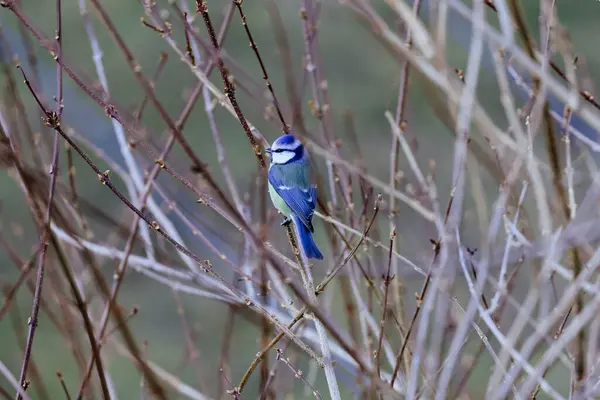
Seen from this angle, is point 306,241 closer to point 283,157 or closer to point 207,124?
point 283,157

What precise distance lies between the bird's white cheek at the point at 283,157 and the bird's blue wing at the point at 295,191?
0.18 feet

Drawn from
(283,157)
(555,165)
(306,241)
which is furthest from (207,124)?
(555,165)

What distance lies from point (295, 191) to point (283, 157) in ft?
0.49

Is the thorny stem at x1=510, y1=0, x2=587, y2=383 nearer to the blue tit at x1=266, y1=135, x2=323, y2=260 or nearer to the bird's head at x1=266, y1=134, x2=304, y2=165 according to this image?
the blue tit at x1=266, y1=135, x2=323, y2=260

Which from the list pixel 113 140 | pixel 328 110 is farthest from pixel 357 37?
pixel 328 110

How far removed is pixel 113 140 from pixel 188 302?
162 cm

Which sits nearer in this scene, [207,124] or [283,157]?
[283,157]

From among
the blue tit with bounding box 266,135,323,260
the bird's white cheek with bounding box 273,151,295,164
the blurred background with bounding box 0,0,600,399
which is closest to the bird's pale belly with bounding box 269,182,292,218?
the blue tit with bounding box 266,135,323,260

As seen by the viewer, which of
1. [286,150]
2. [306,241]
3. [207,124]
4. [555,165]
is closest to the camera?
[555,165]

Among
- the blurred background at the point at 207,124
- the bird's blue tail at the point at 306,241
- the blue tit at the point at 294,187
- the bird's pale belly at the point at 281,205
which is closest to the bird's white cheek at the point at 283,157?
the blue tit at the point at 294,187

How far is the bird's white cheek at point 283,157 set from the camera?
292 cm

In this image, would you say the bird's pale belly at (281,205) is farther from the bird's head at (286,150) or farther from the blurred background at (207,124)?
the blurred background at (207,124)

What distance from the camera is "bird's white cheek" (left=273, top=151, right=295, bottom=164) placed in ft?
9.59

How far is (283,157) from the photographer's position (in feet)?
9.74
